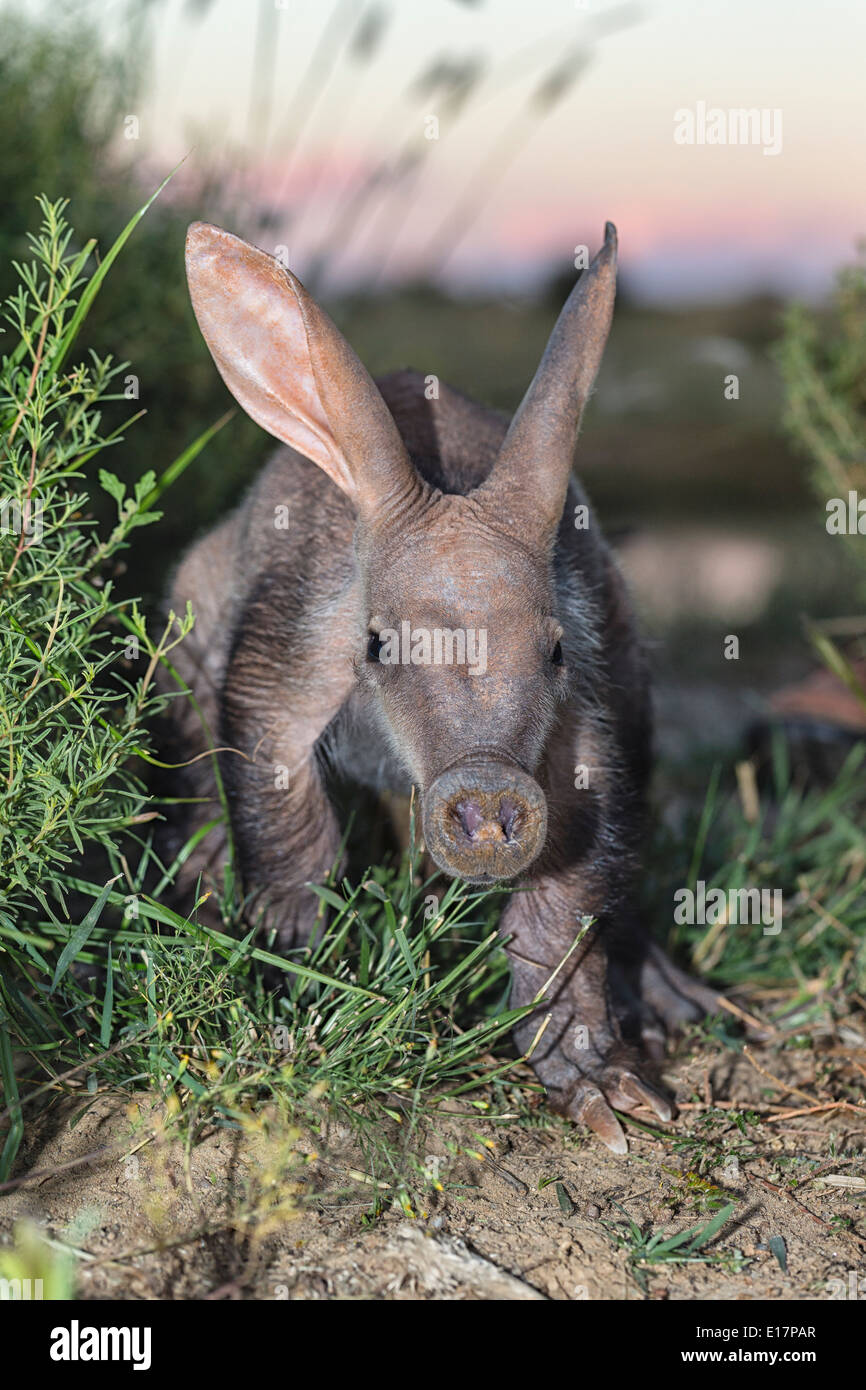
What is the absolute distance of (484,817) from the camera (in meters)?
3.39

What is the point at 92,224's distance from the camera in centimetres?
640

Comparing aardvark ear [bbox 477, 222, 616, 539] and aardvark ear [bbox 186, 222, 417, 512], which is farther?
aardvark ear [bbox 477, 222, 616, 539]

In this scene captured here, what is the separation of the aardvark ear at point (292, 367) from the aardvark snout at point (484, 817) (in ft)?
3.33

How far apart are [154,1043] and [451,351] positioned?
419 inches

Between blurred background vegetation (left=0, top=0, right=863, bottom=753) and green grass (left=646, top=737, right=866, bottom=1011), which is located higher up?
blurred background vegetation (left=0, top=0, right=863, bottom=753)

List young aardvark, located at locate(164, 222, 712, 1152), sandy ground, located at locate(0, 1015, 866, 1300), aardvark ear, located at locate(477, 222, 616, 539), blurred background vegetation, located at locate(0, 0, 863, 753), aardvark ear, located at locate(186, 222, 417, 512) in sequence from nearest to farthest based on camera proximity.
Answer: sandy ground, located at locate(0, 1015, 866, 1300)
young aardvark, located at locate(164, 222, 712, 1152)
aardvark ear, located at locate(186, 222, 417, 512)
aardvark ear, located at locate(477, 222, 616, 539)
blurred background vegetation, located at locate(0, 0, 863, 753)

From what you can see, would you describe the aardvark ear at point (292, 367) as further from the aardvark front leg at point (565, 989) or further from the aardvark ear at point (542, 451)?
the aardvark front leg at point (565, 989)

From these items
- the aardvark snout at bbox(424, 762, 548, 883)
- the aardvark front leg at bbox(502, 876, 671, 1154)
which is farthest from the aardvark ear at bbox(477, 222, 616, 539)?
the aardvark front leg at bbox(502, 876, 671, 1154)

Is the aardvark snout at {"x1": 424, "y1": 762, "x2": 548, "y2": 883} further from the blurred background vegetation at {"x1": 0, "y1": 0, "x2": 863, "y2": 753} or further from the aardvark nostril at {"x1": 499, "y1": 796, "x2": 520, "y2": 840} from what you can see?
the blurred background vegetation at {"x1": 0, "y1": 0, "x2": 863, "y2": 753}

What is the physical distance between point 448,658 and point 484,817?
1.68ft

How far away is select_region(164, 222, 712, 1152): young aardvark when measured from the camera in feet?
12.1

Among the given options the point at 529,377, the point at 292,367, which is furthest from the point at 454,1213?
the point at 529,377

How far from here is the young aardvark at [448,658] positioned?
370 centimetres

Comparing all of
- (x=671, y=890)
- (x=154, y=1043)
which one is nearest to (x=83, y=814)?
(x=154, y=1043)
